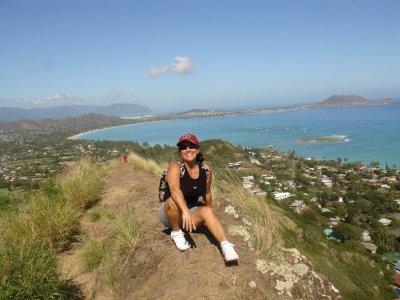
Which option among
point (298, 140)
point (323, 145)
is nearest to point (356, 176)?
point (323, 145)

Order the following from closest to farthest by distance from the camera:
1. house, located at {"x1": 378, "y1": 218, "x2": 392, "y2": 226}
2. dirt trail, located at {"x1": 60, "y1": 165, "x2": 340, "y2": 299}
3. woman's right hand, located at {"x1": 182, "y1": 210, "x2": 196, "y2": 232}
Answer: dirt trail, located at {"x1": 60, "y1": 165, "x2": 340, "y2": 299}, woman's right hand, located at {"x1": 182, "y1": 210, "x2": 196, "y2": 232}, house, located at {"x1": 378, "y1": 218, "x2": 392, "y2": 226}

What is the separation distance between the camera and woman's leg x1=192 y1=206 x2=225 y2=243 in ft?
11.0

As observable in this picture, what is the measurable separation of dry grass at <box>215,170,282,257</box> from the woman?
21.3 inches

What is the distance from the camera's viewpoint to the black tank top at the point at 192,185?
352 cm

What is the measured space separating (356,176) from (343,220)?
19.1 metres

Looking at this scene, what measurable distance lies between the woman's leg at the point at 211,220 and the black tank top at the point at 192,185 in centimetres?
19

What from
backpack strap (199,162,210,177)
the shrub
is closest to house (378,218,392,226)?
backpack strap (199,162,210,177)

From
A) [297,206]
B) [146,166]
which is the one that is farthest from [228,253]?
[297,206]

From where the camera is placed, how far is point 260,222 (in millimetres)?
4277

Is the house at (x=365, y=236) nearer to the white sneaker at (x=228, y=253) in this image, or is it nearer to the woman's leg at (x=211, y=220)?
the woman's leg at (x=211, y=220)

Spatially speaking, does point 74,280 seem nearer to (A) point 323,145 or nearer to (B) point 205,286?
(B) point 205,286

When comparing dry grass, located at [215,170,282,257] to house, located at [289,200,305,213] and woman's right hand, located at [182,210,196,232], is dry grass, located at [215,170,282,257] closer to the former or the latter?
woman's right hand, located at [182,210,196,232]

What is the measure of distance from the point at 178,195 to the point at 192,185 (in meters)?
0.30

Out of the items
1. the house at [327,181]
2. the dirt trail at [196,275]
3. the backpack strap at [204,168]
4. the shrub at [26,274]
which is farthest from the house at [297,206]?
the shrub at [26,274]
